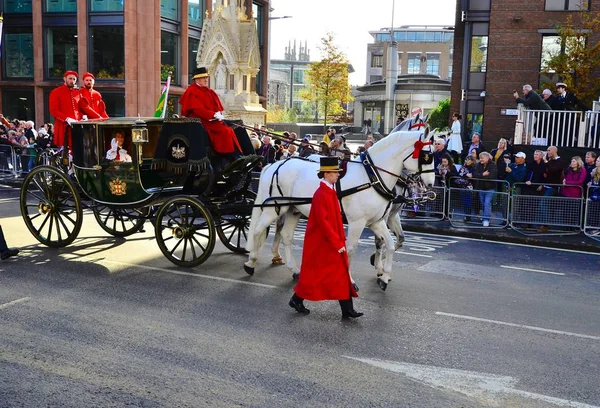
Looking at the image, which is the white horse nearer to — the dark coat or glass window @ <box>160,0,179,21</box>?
the dark coat

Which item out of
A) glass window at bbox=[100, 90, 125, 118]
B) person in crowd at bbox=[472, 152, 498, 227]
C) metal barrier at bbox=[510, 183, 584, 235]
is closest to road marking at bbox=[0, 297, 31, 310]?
person in crowd at bbox=[472, 152, 498, 227]

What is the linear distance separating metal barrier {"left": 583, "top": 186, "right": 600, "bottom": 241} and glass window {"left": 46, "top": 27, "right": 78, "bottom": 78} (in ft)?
98.0

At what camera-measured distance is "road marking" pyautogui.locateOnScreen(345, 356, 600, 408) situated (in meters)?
5.49

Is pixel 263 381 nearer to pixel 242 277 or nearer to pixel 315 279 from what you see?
pixel 315 279

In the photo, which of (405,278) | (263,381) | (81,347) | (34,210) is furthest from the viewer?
(34,210)

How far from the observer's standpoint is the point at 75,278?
9.04 m

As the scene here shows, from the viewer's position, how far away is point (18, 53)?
37.1 metres

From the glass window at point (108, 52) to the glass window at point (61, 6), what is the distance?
1711mm

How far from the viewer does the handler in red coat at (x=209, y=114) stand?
9812 millimetres

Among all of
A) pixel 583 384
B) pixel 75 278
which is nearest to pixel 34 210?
pixel 75 278

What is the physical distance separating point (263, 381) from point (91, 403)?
146 cm

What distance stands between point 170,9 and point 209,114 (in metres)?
29.1

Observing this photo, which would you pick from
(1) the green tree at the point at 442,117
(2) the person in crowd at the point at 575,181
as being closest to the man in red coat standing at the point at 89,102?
(2) the person in crowd at the point at 575,181

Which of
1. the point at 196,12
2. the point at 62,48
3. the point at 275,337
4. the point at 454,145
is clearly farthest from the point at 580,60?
the point at 62,48
